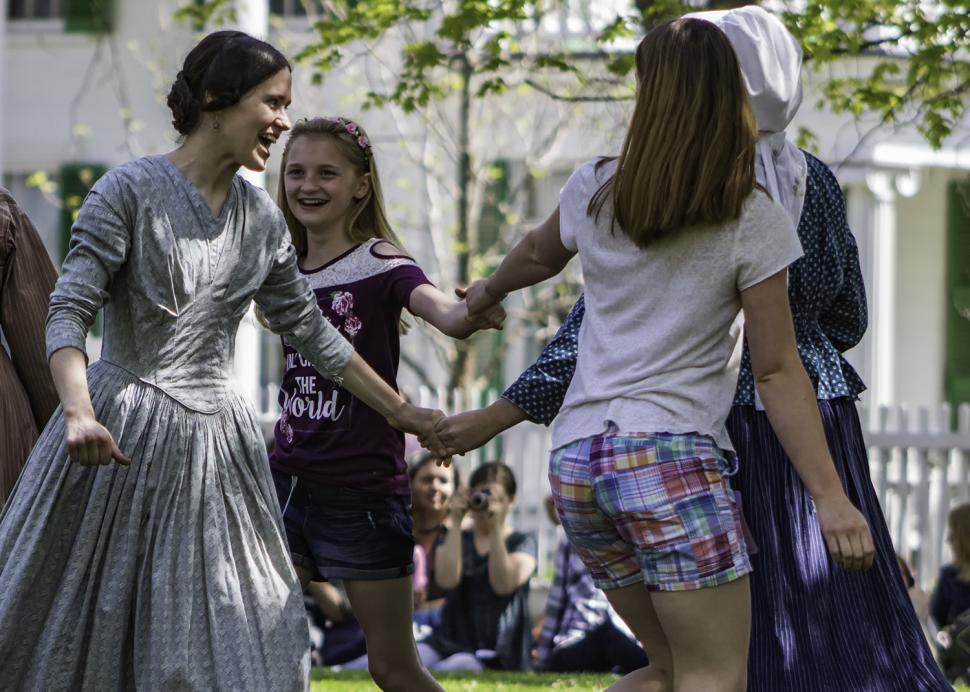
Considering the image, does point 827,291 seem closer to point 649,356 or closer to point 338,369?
point 649,356

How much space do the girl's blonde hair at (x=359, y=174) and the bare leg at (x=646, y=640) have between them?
160 centimetres

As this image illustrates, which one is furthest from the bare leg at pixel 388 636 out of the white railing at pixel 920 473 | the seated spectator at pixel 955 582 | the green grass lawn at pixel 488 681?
the white railing at pixel 920 473

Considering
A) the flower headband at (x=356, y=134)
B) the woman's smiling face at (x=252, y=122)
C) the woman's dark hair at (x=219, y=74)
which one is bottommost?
the flower headband at (x=356, y=134)

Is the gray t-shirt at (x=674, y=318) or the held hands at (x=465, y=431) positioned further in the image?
the held hands at (x=465, y=431)

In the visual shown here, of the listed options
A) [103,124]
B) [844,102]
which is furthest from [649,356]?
[103,124]

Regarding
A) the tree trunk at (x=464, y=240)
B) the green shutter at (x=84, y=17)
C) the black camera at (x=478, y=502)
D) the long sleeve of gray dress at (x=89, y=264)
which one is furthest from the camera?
the green shutter at (x=84, y=17)

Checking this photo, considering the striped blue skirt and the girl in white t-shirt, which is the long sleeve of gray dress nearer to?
the girl in white t-shirt

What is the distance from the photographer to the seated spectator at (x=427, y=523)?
26.7 feet

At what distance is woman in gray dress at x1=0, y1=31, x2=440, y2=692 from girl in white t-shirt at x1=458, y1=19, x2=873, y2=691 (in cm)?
81

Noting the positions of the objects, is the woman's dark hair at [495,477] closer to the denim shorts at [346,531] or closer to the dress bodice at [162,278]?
the denim shorts at [346,531]

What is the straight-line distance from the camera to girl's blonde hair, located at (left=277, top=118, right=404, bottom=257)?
4.71 meters

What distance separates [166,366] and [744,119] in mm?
1397

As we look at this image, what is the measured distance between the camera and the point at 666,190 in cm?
313

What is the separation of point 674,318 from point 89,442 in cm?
121
